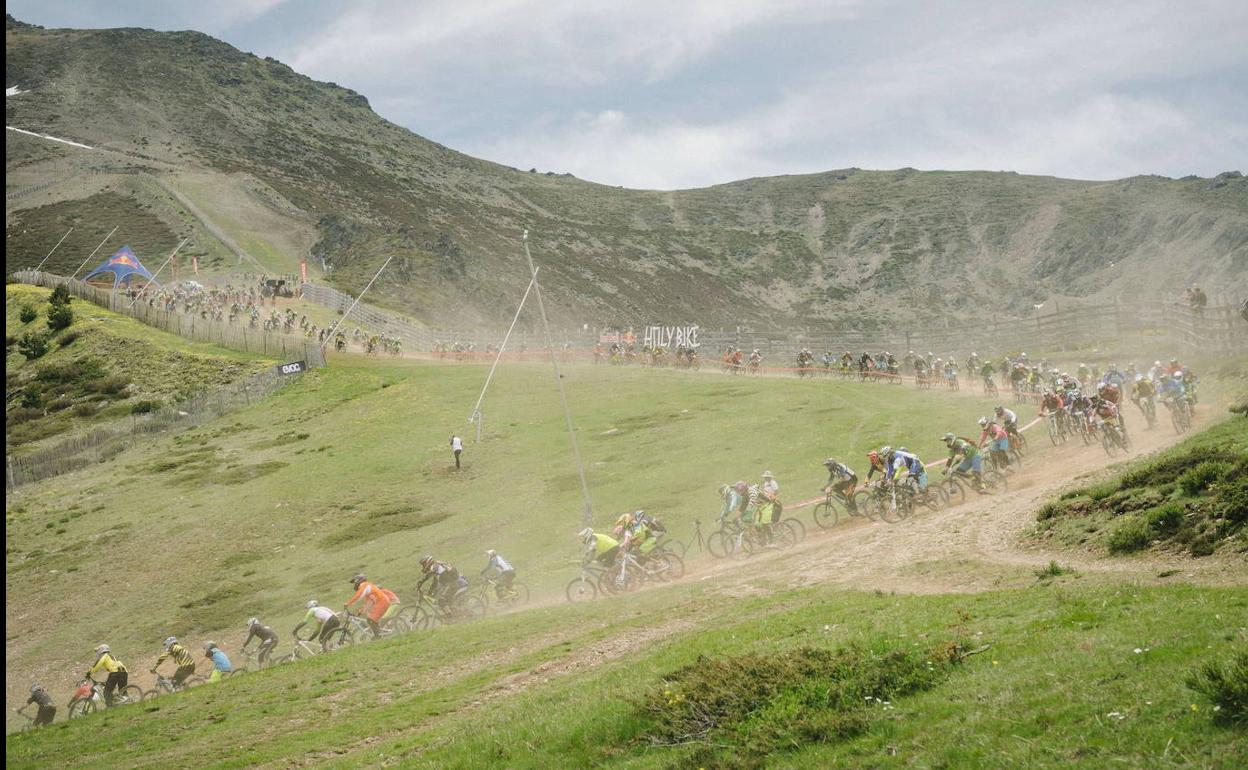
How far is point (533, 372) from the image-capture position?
6812 centimetres

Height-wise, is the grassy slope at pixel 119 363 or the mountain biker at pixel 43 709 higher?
the grassy slope at pixel 119 363

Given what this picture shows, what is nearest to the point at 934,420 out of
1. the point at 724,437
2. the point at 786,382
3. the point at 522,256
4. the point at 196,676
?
the point at 724,437

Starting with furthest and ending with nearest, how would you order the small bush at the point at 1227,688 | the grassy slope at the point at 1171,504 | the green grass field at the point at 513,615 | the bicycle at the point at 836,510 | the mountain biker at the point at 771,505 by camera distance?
the bicycle at the point at 836,510
the mountain biker at the point at 771,505
the grassy slope at the point at 1171,504
the green grass field at the point at 513,615
the small bush at the point at 1227,688

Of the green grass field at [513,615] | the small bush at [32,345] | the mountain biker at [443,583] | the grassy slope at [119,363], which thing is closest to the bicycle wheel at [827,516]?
the green grass field at [513,615]

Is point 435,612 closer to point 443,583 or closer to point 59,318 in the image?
point 443,583

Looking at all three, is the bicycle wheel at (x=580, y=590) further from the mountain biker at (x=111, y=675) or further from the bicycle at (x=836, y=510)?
the mountain biker at (x=111, y=675)

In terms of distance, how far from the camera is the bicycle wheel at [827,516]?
28.9 meters

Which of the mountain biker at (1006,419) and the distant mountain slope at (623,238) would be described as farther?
the distant mountain slope at (623,238)

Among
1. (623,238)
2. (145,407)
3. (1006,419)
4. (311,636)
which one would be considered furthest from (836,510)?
(623,238)

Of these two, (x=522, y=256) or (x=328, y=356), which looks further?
(x=522, y=256)

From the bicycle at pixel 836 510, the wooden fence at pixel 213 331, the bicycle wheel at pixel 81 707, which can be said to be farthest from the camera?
the wooden fence at pixel 213 331

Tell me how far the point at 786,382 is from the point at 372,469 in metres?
24.9

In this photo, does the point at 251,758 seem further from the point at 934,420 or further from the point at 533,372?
the point at 533,372

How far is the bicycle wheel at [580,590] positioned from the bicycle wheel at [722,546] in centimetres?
413
